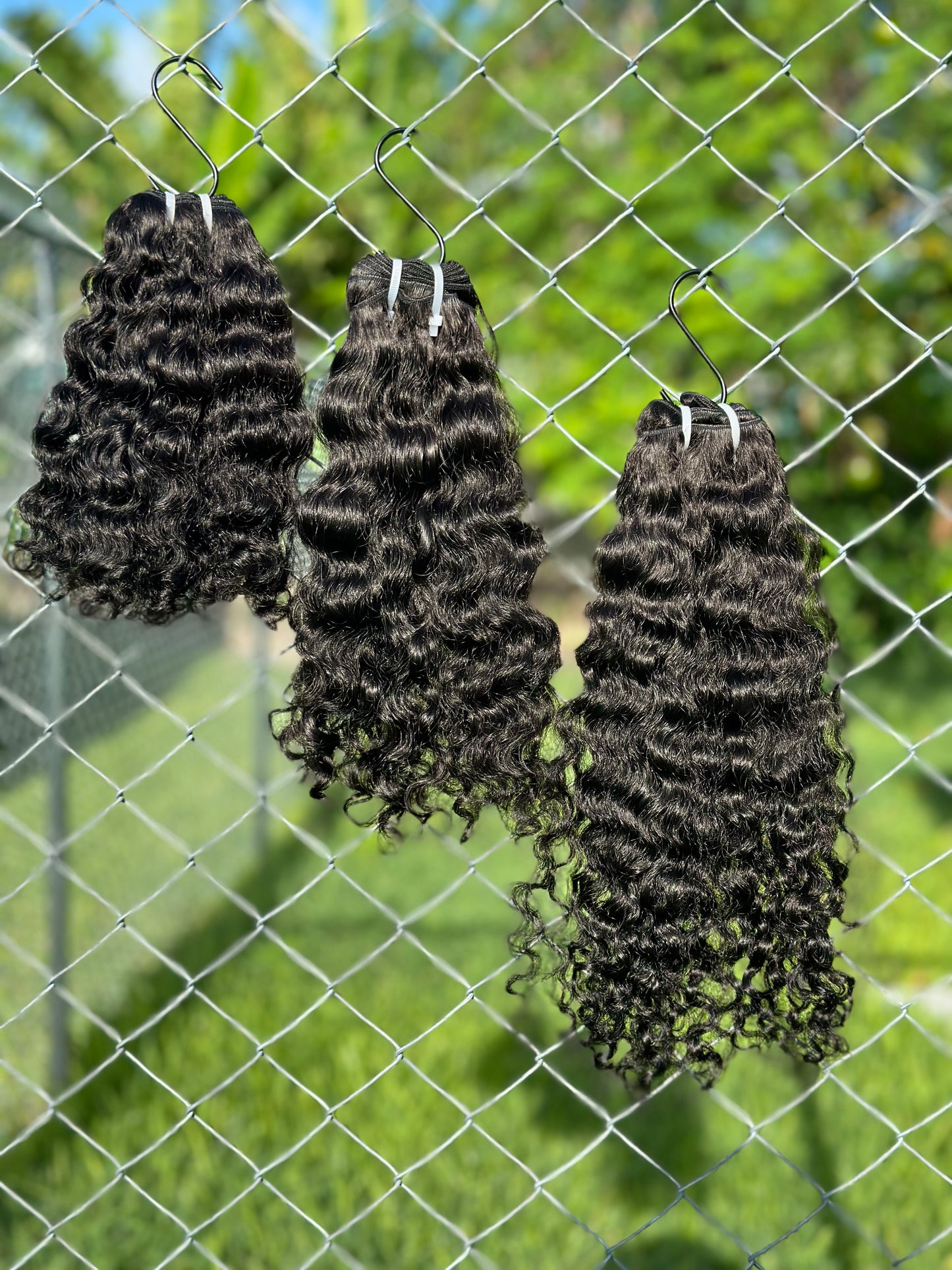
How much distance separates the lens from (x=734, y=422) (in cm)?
116

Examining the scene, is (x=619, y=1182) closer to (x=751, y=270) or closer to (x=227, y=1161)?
(x=227, y=1161)

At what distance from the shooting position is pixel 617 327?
4469mm

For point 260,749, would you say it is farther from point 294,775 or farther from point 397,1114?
point 294,775

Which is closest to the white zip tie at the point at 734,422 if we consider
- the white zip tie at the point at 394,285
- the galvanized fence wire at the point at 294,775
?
the galvanized fence wire at the point at 294,775

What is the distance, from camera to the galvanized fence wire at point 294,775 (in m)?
1.34

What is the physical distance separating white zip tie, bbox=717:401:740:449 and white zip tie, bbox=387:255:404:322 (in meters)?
0.40

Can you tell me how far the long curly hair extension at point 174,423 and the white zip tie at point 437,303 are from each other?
196mm

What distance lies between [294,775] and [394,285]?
72 centimetres

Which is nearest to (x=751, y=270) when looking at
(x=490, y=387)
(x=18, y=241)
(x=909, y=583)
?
(x=909, y=583)

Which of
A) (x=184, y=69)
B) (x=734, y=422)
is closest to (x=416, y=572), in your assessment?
(x=734, y=422)

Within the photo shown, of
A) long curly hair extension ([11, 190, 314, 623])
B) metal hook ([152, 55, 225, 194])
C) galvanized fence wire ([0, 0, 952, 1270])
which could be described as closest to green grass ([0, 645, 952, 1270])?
galvanized fence wire ([0, 0, 952, 1270])

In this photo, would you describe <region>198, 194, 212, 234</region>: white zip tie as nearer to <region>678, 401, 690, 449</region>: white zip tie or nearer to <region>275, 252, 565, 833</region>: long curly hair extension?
<region>275, 252, 565, 833</region>: long curly hair extension

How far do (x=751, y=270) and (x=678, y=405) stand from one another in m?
4.11

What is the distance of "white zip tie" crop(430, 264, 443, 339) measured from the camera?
3.73 ft
